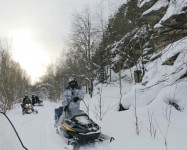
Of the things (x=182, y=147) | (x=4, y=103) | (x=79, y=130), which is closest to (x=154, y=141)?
(x=182, y=147)

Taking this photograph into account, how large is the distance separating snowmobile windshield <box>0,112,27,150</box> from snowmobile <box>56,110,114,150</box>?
282 cm

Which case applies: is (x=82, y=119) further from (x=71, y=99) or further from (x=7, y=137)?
(x=7, y=137)

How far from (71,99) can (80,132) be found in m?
1.51

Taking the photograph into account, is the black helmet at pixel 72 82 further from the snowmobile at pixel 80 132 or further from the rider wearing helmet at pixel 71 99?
the snowmobile at pixel 80 132

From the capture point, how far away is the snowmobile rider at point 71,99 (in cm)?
582

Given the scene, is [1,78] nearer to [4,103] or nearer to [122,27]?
[4,103]

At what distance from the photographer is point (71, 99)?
19.4 ft

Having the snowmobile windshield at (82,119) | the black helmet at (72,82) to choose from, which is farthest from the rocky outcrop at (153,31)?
the snowmobile windshield at (82,119)

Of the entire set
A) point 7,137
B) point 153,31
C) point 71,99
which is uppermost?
point 153,31

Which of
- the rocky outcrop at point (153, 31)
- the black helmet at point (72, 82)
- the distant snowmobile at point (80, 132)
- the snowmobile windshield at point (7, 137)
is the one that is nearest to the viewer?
the snowmobile windshield at point (7, 137)

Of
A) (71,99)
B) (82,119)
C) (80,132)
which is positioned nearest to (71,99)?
(71,99)

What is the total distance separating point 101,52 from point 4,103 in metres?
13.4

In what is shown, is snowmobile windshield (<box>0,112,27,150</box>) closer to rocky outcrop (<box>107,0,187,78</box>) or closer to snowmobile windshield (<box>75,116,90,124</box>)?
snowmobile windshield (<box>75,116,90,124</box>)

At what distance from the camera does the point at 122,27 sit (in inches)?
591
